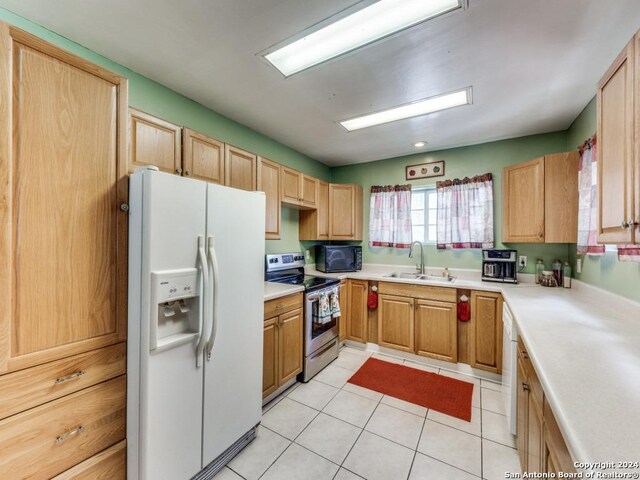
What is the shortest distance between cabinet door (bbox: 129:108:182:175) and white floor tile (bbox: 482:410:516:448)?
2906 millimetres

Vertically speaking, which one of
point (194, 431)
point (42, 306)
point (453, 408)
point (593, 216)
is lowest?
point (453, 408)

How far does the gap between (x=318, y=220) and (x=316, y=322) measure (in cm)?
138

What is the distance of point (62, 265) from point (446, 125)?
10.2ft

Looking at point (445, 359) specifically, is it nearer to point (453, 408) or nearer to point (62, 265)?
point (453, 408)

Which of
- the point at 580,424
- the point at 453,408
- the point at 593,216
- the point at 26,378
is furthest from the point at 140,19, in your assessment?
the point at 453,408

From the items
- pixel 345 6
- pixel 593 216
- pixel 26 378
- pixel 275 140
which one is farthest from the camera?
pixel 275 140

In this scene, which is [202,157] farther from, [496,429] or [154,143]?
[496,429]

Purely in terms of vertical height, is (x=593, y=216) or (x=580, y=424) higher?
(x=593, y=216)

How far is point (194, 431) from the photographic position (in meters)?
1.41

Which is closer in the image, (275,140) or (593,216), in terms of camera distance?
(593,216)

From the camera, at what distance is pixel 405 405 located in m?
2.19

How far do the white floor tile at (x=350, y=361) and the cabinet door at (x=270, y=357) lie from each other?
936 mm

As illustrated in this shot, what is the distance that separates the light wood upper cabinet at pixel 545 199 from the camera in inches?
91.0

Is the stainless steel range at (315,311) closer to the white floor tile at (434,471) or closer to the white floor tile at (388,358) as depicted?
the white floor tile at (388,358)
